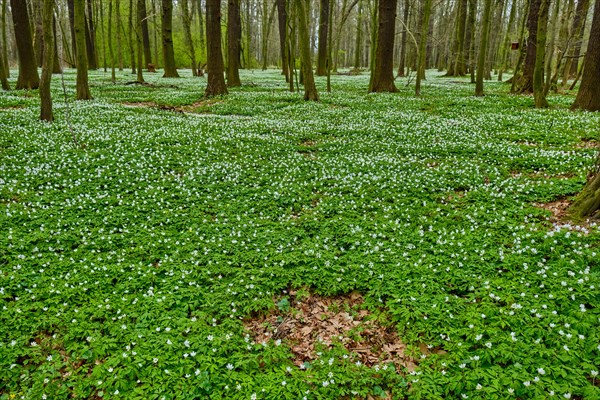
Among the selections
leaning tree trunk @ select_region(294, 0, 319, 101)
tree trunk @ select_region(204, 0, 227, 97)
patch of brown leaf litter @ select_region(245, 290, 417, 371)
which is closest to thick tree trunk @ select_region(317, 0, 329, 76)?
tree trunk @ select_region(204, 0, 227, 97)

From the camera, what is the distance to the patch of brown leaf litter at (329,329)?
4703 mm

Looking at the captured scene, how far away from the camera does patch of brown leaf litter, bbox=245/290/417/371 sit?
4703mm

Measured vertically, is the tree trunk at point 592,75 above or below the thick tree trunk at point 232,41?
below

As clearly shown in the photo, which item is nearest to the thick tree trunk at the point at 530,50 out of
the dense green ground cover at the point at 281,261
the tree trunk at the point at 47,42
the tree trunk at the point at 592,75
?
the tree trunk at the point at 592,75

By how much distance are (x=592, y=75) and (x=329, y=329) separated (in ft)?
55.2

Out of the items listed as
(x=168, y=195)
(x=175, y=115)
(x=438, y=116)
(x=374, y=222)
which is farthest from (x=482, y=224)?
(x=175, y=115)

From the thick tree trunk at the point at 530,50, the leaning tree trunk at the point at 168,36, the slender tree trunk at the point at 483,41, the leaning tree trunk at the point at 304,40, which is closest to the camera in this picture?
the slender tree trunk at the point at 483,41

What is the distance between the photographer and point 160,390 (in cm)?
396

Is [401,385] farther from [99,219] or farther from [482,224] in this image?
[99,219]

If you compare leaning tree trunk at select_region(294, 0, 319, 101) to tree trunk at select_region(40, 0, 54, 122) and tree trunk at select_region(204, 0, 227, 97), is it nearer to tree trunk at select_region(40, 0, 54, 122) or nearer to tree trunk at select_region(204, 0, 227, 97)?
tree trunk at select_region(204, 0, 227, 97)

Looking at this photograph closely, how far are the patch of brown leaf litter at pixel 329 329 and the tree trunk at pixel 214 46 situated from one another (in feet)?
65.0


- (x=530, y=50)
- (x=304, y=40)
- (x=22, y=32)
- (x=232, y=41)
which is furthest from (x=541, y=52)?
(x=22, y=32)

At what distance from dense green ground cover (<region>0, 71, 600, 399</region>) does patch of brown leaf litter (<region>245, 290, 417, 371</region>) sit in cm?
16

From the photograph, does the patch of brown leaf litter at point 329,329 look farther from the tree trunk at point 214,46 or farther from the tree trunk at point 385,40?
the tree trunk at point 385,40
